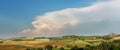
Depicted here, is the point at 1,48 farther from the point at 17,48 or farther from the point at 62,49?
the point at 62,49

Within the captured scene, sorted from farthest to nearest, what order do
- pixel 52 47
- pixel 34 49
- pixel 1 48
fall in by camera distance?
pixel 52 47 → pixel 34 49 → pixel 1 48

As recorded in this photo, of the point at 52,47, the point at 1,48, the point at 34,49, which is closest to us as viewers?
the point at 1,48

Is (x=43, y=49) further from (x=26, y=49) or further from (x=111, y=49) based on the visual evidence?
(x=111, y=49)

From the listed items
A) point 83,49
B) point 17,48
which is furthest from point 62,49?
point 17,48

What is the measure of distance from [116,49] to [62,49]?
36.3 metres

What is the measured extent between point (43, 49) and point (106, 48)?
146ft

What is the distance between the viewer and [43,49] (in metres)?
179

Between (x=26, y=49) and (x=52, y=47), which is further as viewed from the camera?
(x=52, y=47)

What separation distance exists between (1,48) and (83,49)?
55.5 m

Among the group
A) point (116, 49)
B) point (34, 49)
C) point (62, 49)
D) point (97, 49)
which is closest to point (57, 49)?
point (62, 49)

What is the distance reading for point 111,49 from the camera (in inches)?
7092

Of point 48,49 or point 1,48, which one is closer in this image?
point 1,48

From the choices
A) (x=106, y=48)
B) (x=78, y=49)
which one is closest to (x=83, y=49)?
(x=78, y=49)

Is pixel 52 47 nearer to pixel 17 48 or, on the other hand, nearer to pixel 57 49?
pixel 57 49
